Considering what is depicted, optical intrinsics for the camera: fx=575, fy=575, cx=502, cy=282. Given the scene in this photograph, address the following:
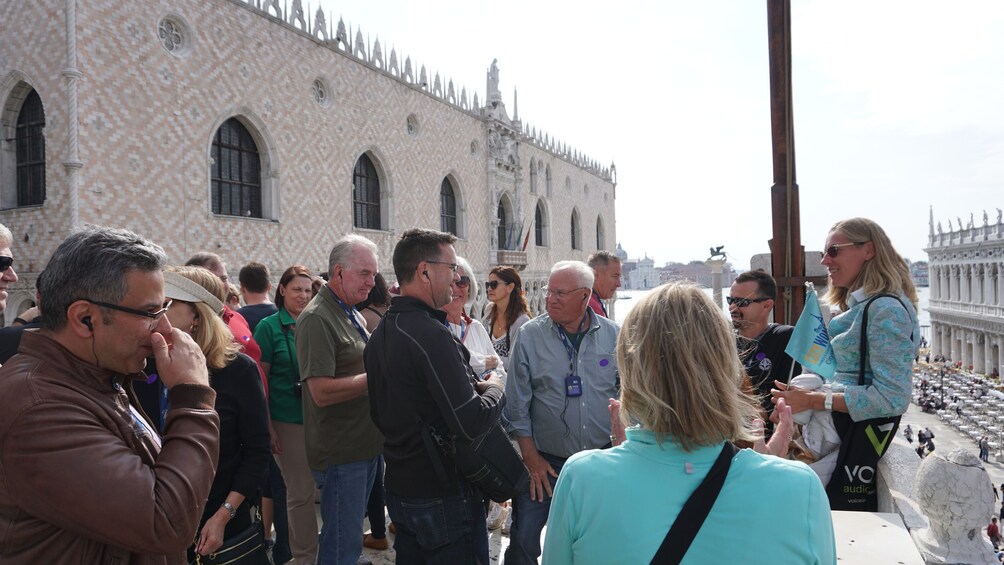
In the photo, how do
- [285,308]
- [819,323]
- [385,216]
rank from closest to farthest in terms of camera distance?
[819,323]
[285,308]
[385,216]

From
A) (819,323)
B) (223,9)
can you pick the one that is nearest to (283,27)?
(223,9)

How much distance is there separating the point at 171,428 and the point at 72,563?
296 millimetres

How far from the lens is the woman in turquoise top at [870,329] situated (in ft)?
7.27

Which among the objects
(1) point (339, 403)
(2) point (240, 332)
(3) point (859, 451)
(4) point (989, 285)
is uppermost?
(2) point (240, 332)

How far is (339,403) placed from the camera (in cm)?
290

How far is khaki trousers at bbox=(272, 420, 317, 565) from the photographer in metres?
3.21

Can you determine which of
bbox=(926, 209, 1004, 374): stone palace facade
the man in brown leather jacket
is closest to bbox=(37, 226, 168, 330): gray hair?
the man in brown leather jacket

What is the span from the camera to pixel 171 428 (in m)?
1.30

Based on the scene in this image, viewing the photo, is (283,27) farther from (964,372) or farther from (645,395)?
(964,372)

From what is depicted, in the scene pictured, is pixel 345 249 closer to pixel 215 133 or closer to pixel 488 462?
pixel 488 462

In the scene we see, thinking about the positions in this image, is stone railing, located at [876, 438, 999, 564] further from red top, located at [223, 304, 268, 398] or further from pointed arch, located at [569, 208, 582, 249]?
pointed arch, located at [569, 208, 582, 249]

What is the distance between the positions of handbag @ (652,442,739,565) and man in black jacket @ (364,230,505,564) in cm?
114

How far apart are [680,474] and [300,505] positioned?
2.80 metres

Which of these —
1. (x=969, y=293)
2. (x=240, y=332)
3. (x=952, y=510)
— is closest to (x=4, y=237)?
(x=240, y=332)
